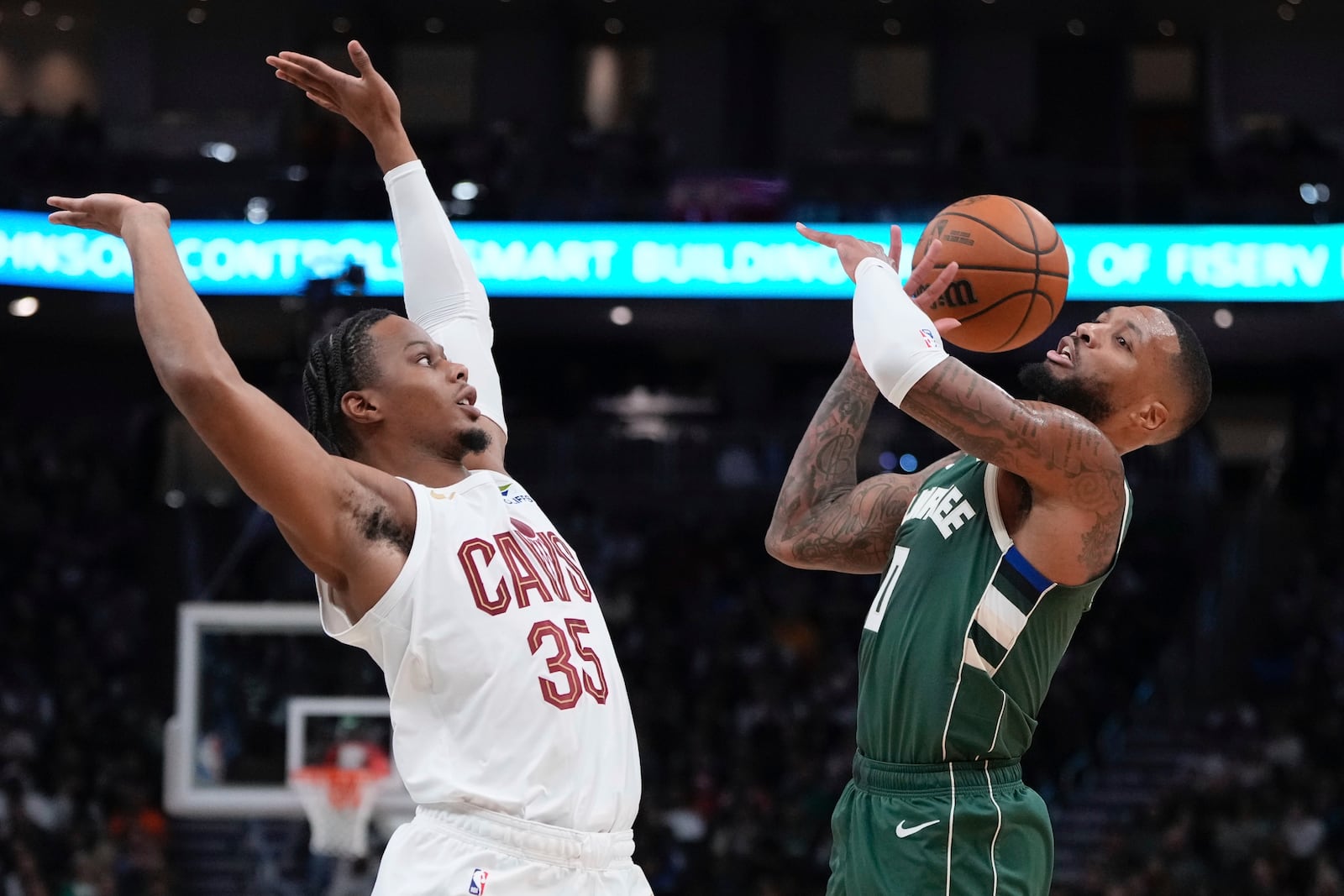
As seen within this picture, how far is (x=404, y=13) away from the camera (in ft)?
68.5

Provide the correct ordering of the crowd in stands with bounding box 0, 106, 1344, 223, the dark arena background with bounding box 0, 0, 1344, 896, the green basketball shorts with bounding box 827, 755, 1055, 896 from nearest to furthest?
1. the green basketball shorts with bounding box 827, 755, 1055, 896
2. the dark arena background with bounding box 0, 0, 1344, 896
3. the crowd in stands with bounding box 0, 106, 1344, 223

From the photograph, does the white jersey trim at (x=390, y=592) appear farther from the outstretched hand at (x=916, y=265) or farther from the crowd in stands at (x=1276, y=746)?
the crowd in stands at (x=1276, y=746)

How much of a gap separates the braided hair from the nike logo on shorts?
1.33 meters

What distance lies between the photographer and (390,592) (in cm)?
280

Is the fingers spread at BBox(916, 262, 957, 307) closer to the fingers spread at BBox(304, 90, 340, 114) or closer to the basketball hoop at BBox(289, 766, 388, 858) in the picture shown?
the fingers spread at BBox(304, 90, 340, 114)

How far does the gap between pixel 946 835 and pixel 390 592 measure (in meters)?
1.28

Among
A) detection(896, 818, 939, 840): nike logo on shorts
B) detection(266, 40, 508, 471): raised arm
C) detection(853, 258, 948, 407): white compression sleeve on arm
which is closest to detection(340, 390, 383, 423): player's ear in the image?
detection(266, 40, 508, 471): raised arm

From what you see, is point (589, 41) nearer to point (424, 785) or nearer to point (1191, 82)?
point (1191, 82)

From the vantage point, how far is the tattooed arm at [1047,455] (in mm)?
3252

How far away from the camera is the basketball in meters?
3.71

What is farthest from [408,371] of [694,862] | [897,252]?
[694,862]

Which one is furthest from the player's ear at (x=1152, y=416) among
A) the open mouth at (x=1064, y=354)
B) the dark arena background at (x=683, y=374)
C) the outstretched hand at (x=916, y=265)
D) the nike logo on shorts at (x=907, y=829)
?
the dark arena background at (x=683, y=374)

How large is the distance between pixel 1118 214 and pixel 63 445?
38.9 feet

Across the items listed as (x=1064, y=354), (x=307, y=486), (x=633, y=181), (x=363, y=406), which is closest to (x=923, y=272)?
(x=1064, y=354)
